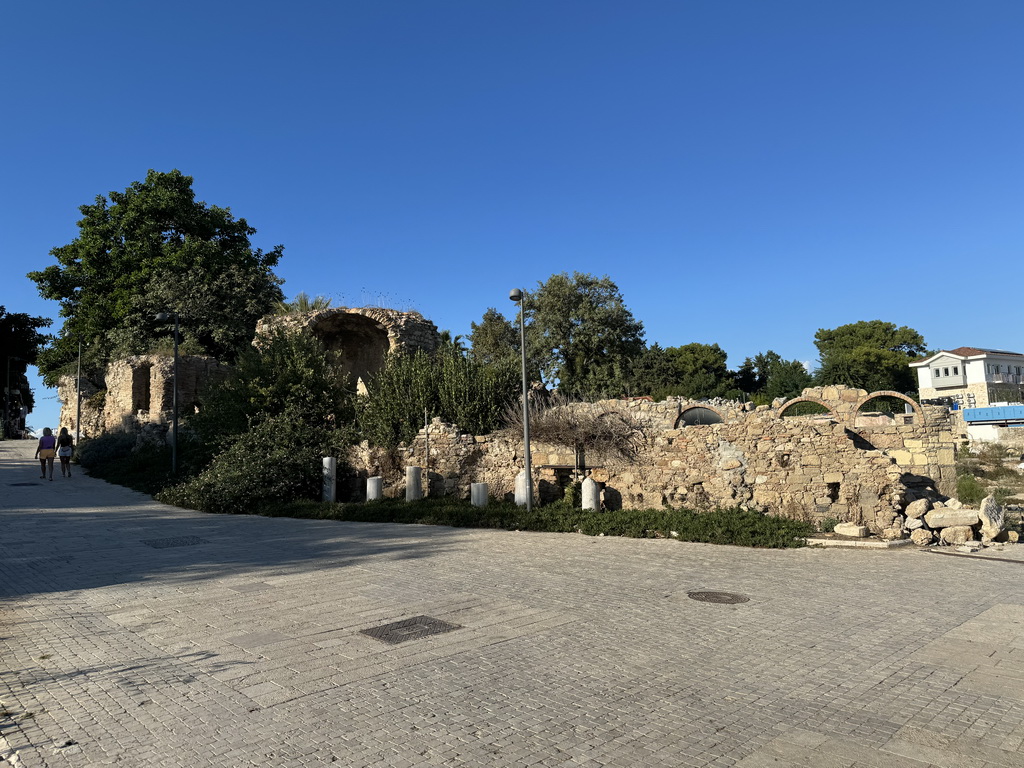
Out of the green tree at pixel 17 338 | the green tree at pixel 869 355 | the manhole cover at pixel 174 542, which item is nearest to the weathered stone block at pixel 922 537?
the manhole cover at pixel 174 542

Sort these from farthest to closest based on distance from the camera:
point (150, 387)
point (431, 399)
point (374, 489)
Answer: point (150, 387), point (431, 399), point (374, 489)

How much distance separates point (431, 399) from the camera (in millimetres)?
18281

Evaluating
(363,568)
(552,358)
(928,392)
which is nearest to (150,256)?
(552,358)

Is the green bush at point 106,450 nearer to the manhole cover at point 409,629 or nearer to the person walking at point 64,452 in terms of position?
the person walking at point 64,452

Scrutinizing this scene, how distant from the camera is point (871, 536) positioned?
11742 mm

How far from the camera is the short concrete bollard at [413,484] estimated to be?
16.3 meters

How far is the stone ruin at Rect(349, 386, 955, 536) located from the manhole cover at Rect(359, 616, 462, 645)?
335 inches

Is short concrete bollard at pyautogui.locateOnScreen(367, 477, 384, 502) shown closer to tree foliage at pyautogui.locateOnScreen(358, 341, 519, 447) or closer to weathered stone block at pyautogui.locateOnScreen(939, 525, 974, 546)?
tree foliage at pyautogui.locateOnScreen(358, 341, 519, 447)

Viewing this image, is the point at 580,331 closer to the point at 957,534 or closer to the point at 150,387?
the point at 150,387

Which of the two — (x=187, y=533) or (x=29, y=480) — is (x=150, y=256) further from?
(x=187, y=533)

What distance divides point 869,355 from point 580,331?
105 feet

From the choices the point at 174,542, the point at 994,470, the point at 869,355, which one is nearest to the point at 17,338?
the point at 174,542

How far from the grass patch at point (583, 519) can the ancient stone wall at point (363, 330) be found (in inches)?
340

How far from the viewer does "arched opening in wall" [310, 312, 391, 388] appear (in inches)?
1085
